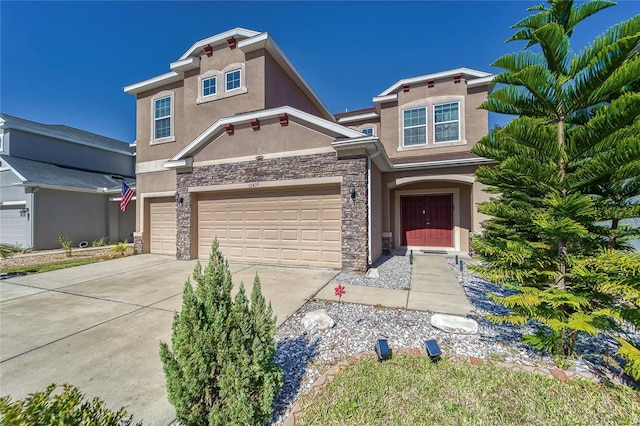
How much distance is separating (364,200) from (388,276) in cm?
215

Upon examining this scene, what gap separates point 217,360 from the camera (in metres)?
2.00

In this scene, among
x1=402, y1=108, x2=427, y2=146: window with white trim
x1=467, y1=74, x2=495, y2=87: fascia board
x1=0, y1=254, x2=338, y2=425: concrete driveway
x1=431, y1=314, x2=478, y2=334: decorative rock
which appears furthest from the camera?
x1=402, y1=108, x2=427, y2=146: window with white trim

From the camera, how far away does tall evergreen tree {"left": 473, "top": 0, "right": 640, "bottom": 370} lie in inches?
90.0

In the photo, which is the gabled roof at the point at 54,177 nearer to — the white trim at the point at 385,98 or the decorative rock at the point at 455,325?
the white trim at the point at 385,98

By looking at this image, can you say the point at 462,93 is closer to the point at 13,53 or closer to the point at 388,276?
the point at 388,276

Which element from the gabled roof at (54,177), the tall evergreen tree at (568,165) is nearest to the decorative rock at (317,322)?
the tall evergreen tree at (568,165)

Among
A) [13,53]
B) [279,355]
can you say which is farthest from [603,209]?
[13,53]

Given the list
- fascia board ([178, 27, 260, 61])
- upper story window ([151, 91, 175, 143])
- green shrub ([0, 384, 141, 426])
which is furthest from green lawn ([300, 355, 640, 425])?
upper story window ([151, 91, 175, 143])

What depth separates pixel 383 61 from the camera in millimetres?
11953

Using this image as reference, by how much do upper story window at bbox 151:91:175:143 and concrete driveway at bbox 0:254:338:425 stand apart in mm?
6298

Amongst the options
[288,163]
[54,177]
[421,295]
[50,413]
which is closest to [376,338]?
[421,295]

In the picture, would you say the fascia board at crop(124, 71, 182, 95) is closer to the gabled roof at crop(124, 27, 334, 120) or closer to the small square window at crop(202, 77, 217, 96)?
the gabled roof at crop(124, 27, 334, 120)

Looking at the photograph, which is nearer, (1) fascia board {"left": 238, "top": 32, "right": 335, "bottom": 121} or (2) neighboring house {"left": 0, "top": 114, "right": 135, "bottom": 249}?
(1) fascia board {"left": 238, "top": 32, "right": 335, "bottom": 121}

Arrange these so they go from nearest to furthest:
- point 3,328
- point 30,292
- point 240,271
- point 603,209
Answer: point 603,209 < point 3,328 < point 30,292 < point 240,271
